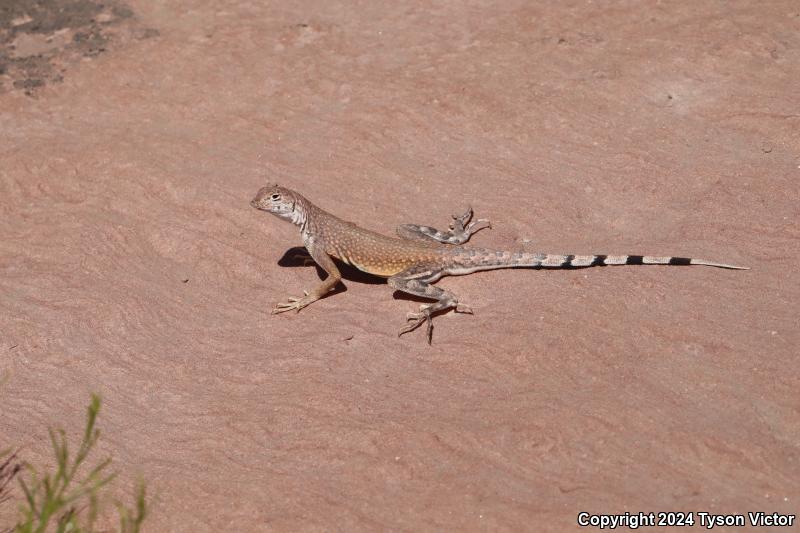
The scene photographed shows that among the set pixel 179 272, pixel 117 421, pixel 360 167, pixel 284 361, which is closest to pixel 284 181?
pixel 360 167

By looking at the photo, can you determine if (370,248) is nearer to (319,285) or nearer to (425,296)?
(319,285)

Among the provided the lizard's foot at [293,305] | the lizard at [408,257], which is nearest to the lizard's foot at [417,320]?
the lizard at [408,257]

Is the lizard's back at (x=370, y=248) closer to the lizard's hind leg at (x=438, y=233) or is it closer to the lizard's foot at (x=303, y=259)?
the lizard's hind leg at (x=438, y=233)

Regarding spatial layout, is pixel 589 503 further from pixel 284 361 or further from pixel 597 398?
pixel 284 361

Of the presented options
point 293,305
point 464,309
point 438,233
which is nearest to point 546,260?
point 464,309

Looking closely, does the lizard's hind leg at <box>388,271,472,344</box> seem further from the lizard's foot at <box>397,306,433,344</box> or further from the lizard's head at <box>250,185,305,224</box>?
the lizard's head at <box>250,185,305,224</box>
